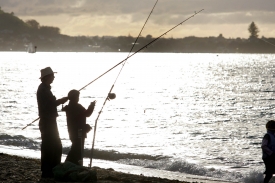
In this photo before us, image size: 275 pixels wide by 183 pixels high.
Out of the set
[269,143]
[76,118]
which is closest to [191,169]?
[269,143]

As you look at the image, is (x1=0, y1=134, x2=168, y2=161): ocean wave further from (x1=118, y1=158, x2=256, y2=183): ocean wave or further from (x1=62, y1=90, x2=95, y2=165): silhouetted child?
(x1=62, y1=90, x2=95, y2=165): silhouetted child

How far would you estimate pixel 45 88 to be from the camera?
8.74 meters

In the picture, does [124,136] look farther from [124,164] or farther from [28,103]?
[28,103]

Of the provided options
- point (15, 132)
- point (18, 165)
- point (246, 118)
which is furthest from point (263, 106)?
point (18, 165)

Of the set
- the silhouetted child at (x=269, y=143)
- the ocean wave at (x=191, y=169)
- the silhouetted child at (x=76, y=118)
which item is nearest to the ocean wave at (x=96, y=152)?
the ocean wave at (x=191, y=169)

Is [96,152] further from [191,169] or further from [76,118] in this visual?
[76,118]

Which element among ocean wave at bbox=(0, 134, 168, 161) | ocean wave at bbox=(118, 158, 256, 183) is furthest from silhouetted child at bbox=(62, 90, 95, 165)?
ocean wave at bbox=(0, 134, 168, 161)

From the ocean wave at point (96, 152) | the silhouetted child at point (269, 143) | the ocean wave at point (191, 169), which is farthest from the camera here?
the ocean wave at point (96, 152)

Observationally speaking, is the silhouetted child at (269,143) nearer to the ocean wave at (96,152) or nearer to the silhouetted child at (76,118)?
the silhouetted child at (76,118)

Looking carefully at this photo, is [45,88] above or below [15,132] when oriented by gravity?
above

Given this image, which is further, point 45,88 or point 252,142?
point 252,142

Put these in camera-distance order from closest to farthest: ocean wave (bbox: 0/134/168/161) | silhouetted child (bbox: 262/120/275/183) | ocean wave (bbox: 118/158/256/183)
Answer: silhouetted child (bbox: 262/120/275/183), ocean wave (bbox: 118/158/256/183), ocean wave (bbox: 0/134/168/161)

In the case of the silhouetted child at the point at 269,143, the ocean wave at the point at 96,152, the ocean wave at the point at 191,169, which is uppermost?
the silhouetted child at the point at 269,143

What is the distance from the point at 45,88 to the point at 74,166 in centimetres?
143
